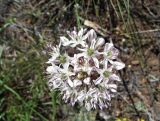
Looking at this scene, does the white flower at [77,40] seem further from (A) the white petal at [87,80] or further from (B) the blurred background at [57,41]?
(B) the blurred background at [57,41]

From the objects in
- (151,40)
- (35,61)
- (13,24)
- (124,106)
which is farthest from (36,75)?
(151,40)

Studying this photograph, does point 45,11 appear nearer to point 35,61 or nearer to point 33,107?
point 35,61

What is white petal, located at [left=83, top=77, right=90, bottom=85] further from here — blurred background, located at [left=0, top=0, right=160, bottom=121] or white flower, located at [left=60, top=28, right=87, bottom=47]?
blurred background, located at [left=0, top=0, right=160, bottom=121]

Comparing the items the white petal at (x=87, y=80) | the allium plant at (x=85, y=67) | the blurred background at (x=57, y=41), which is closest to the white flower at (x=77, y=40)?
the allium plant at (x=85, y=67)

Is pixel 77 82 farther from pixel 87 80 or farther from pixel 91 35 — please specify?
pixel 91 35

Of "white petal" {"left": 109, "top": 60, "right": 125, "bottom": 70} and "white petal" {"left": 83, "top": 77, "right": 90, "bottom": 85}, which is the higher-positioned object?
"white petal" {"left": 109, "top": 60, "right": 125, "bottom": 70}

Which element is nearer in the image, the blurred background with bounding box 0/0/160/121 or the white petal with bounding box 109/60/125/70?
the white petal with bounding box 109/60/125/70

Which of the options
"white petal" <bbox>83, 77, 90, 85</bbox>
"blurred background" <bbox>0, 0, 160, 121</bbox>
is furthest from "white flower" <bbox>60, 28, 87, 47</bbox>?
"blurred background" <bbox>0, 0, 160, 121</bbox>
